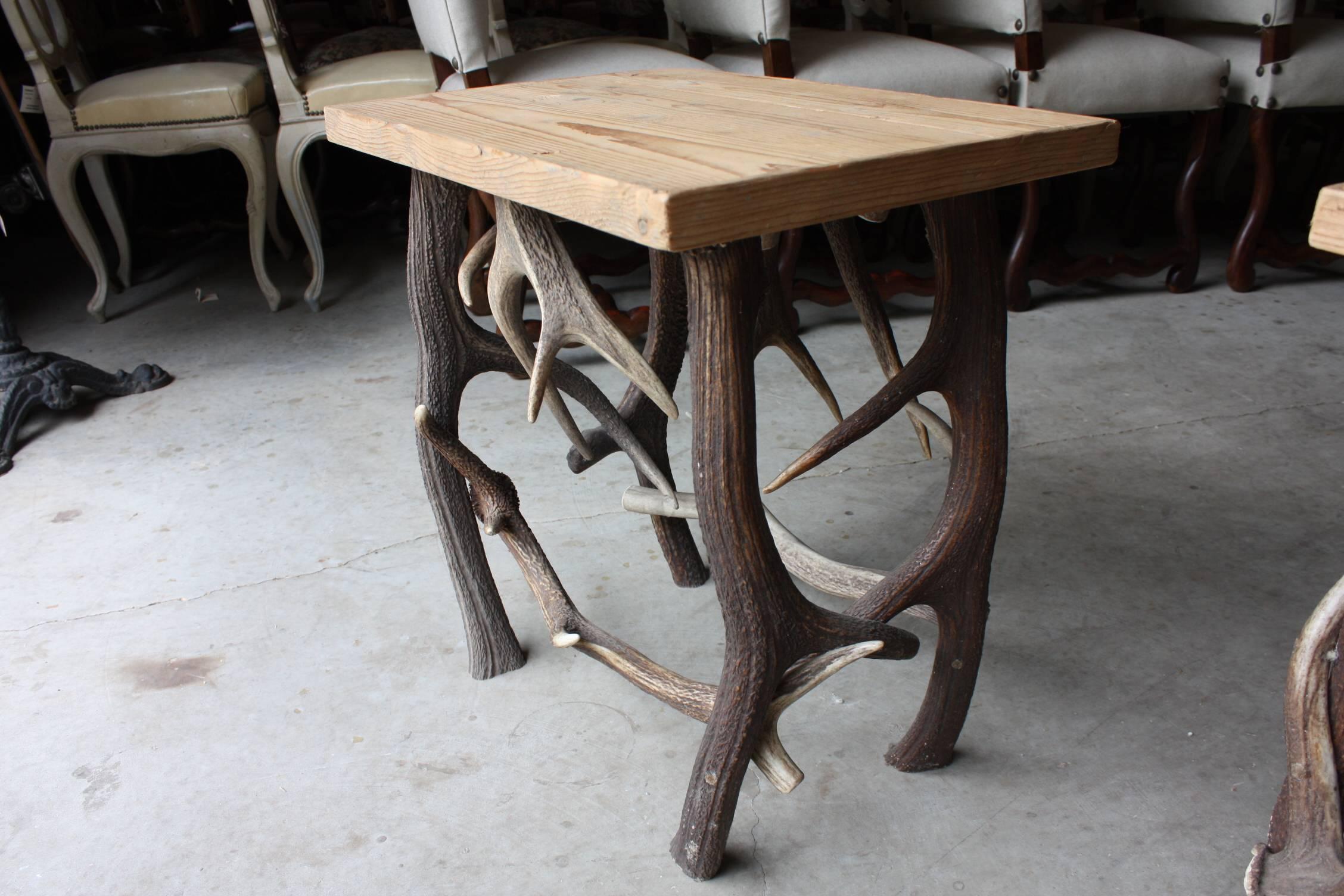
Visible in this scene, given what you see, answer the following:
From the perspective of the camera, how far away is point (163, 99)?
255cm

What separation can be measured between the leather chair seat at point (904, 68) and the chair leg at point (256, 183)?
1255 millimetres

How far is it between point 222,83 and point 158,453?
1.03 meters

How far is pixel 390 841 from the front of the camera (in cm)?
112

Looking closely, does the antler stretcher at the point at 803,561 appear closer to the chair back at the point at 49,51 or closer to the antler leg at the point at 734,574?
the antler leg at the point at 734,574

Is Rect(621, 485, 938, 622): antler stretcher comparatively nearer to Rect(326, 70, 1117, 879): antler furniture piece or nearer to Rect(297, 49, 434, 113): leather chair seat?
Rect(326, 70, 1117, 879): antler furniture piece

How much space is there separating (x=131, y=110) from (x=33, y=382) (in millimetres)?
791

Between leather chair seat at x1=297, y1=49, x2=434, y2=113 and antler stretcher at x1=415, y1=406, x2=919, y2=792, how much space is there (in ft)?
4.96

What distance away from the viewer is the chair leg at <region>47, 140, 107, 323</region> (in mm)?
2598

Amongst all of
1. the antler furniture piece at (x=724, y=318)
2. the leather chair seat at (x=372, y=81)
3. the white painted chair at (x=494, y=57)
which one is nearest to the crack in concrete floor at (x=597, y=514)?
the antler furniture piece at (x=724, y=318)

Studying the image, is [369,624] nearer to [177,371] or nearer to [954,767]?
[954,767]

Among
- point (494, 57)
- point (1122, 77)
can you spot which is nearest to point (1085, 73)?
point (1122, 77)

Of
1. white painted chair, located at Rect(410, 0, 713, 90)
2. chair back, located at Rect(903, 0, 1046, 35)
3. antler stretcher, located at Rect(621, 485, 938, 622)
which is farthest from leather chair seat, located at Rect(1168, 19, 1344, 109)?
antler stretcher, located at Rect(621, 485, 938, 622)

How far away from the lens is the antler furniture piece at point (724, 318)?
31.9 inches

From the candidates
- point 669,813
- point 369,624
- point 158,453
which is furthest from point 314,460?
point 669,813
